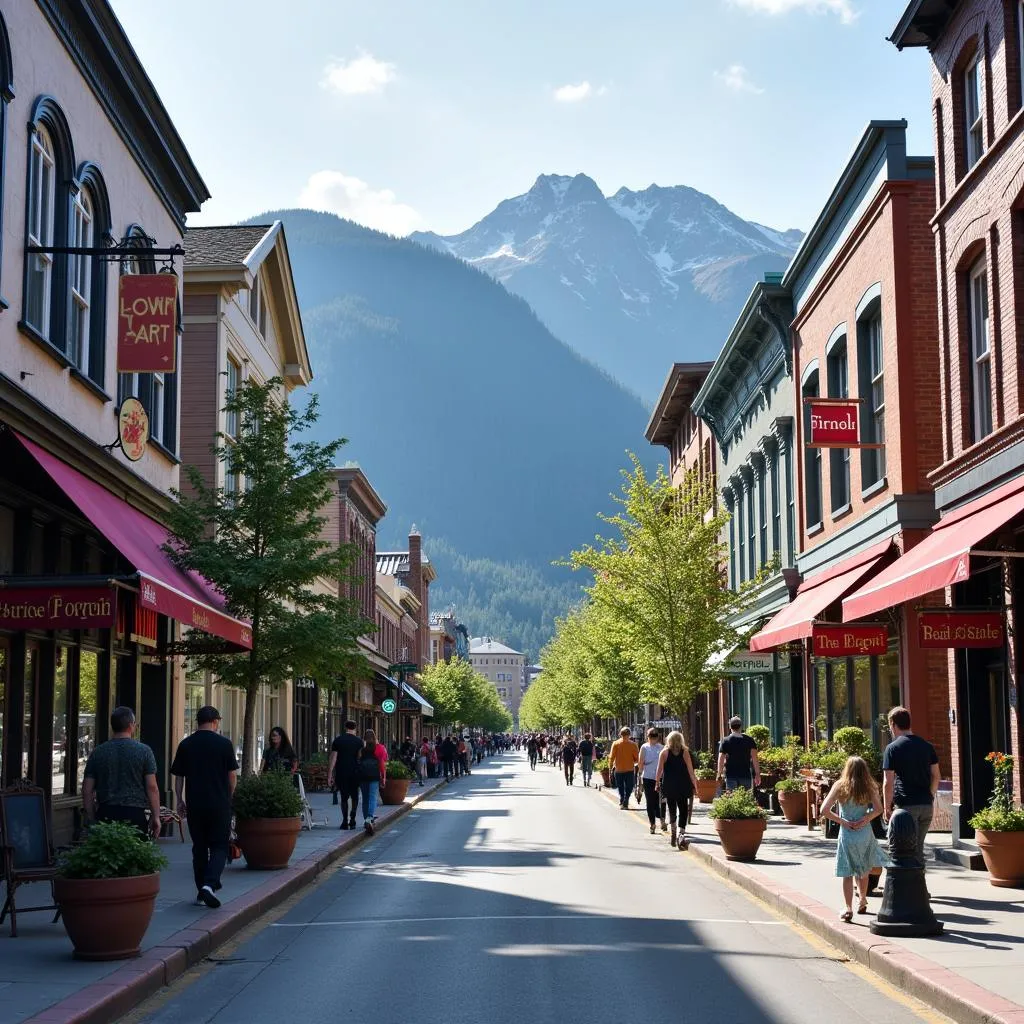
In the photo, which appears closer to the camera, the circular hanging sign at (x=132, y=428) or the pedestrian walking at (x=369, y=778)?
the circular hanging sign at (x=132, y=428)

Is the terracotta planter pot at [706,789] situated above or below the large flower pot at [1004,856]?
below

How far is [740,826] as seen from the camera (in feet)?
58.2

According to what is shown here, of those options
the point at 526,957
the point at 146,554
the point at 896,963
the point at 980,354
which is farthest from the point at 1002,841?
the point at 146,554

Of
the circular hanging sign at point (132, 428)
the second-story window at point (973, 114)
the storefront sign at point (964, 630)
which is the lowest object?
the storefront sign at point (964, 630)

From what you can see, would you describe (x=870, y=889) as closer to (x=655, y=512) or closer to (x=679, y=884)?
(x=679, y=884)

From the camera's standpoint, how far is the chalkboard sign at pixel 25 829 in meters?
11.7

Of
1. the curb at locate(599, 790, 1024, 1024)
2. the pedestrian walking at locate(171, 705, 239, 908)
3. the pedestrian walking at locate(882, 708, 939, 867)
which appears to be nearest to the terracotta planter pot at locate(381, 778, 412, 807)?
the curb at locate(599, 790, 1024, 1024)

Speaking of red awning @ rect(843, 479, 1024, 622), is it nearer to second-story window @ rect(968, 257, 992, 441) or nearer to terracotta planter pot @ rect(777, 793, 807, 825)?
second-story window @ rect(968, 257, 992, 441)

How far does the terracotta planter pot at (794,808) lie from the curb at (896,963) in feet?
27.2

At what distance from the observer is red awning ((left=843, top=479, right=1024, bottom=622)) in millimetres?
14383

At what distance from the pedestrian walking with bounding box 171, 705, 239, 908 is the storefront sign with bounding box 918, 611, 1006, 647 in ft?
26.9

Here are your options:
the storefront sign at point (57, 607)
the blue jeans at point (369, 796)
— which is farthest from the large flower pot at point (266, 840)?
the blue jeans at point (369, 796)

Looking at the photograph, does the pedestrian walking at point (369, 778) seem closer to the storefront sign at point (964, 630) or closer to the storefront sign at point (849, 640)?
the storefront sign at point (849, 640)

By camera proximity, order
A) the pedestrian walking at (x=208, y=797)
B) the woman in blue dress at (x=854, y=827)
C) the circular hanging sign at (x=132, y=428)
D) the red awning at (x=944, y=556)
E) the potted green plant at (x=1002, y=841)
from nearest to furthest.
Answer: the woman in blue dress at (x=854, y=827) < the pedestrian walking at (x=208, y=797) < the potted green plant at (x=1002, y=841) < the red awning at (x=944, y=556) < the circular hanging sign at (x=132, y=428)
